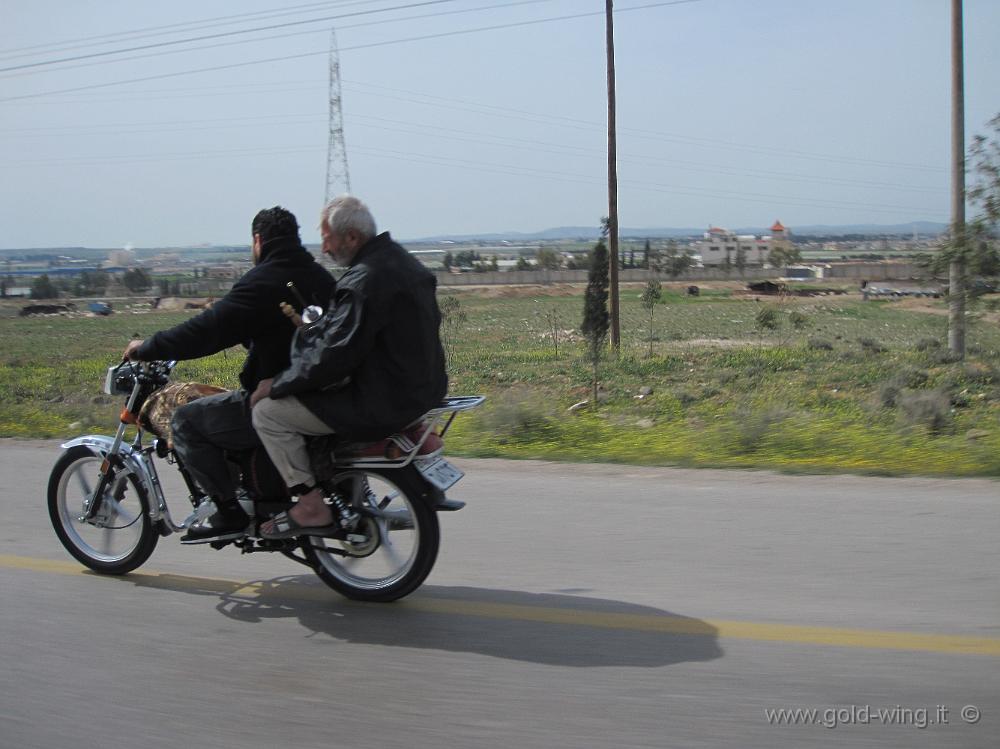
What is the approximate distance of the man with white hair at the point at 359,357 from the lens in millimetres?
4629

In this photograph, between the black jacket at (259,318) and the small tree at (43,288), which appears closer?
the black jacket at (259,318)

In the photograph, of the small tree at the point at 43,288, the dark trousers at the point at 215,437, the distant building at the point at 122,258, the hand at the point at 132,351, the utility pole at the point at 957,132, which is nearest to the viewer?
the dark trousers at the point at 215,437

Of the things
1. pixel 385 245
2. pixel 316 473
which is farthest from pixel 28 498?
pixel 385 245

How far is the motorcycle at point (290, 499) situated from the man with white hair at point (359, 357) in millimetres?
150

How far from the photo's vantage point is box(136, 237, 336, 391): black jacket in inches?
196

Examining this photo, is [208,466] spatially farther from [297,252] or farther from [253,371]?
[297,252]

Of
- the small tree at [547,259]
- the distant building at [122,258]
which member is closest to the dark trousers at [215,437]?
the distant building at [122,258]

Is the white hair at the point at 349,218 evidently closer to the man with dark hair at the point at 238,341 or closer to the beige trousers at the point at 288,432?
the man with dark hair at the point at 238,341

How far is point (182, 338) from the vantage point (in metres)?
5.06

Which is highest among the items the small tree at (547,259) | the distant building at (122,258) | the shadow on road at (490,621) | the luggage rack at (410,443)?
the small tree at (547,259)

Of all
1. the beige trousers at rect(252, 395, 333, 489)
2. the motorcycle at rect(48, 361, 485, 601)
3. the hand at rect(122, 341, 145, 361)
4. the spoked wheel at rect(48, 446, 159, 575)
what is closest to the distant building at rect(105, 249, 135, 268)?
the spoked wheel at rect(48, 446, 159, 575)

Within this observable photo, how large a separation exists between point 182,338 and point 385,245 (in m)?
1.15

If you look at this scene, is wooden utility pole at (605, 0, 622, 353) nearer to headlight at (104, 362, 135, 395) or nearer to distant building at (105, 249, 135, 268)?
headlight at (104, 362, 135, 395)

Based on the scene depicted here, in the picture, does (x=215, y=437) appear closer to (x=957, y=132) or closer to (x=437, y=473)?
(x=437, y=473)
